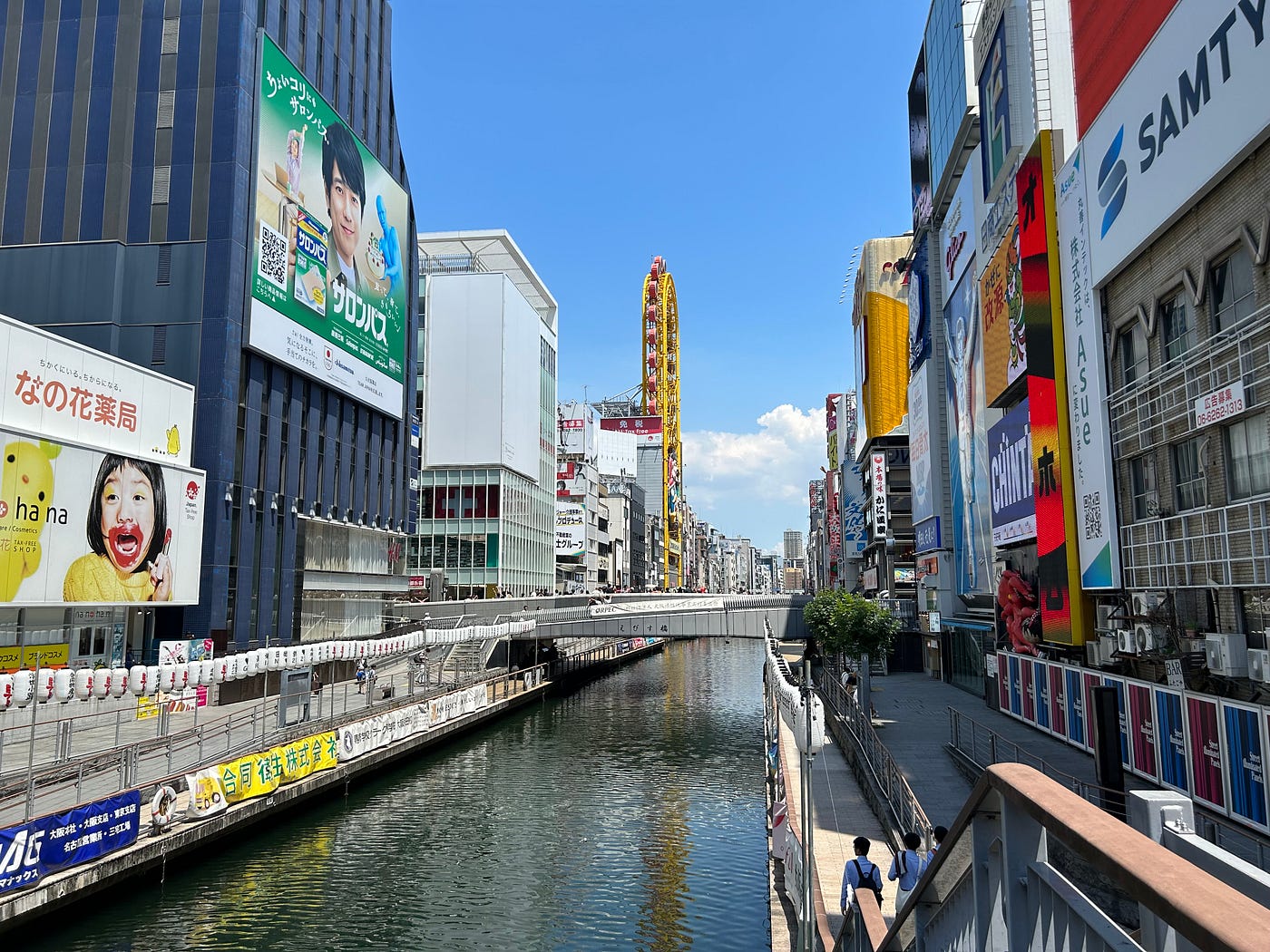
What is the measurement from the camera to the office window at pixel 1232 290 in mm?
19406

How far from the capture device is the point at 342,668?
53938 mm

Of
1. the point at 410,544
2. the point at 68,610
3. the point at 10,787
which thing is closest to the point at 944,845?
the point at 10,787

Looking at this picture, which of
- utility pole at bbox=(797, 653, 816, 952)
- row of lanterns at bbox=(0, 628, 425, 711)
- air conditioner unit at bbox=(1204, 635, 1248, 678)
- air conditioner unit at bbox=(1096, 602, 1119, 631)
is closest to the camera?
utility pole at bbox=(797, 653, 816, 952)

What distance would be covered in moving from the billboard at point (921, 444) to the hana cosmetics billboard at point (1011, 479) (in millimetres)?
19273

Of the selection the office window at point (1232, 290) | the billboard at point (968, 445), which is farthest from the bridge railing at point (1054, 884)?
the billboard at point (968, 445)

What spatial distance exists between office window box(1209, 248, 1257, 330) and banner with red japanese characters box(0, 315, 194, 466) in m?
36.2

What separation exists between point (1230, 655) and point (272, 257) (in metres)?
45.9

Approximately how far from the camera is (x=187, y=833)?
73.8ft

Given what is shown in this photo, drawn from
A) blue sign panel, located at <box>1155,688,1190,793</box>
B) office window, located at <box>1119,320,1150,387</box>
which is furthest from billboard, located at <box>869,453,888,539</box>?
blue sign panel, located at <box>1155,688,1190,793</box>

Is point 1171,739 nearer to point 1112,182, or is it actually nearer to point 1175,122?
point 1175,122

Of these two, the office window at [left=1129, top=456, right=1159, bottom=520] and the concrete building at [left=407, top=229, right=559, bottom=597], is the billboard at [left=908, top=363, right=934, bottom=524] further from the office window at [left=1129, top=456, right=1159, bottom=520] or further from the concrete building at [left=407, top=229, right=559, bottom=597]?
the concrete building at [left=407, top=229, right=559, bottom=597]

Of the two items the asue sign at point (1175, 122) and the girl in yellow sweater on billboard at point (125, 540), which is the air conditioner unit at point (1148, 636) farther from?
the girl in yellow sweater on billboard at point (125, 540)

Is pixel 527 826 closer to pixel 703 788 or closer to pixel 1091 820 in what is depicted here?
pixel 703 788

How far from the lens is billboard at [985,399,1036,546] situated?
1347 inches
